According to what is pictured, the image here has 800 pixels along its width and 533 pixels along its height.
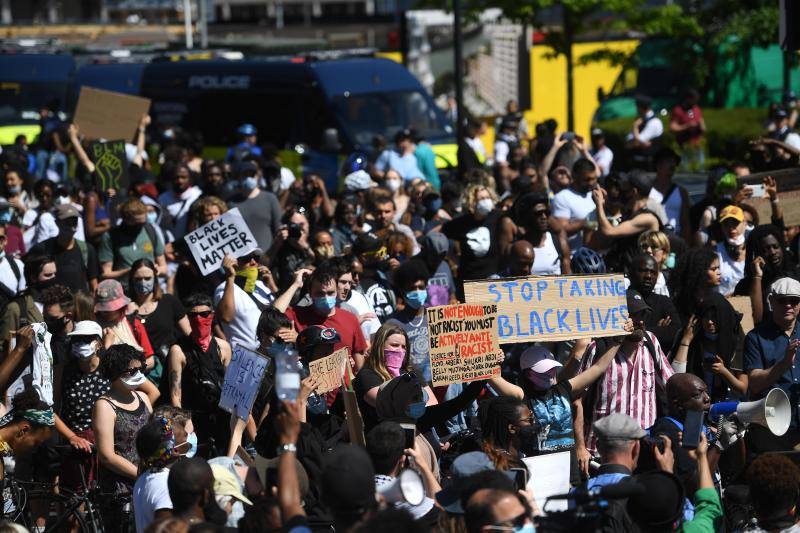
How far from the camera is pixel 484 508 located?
4609 millimetres

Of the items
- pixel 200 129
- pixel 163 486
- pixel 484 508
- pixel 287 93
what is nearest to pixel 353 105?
pixel 287 93

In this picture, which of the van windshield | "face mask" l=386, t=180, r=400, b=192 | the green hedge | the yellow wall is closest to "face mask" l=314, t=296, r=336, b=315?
"face mask" l=386, t=180, r=400, b=192

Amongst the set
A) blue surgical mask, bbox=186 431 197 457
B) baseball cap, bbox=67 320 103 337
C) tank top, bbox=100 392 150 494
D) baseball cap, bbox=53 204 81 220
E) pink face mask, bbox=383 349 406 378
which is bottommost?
tank top, bbox=100 392 150 494

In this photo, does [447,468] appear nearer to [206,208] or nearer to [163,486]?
[163,486]

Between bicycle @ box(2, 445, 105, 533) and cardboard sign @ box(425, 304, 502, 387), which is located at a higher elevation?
cardboard sign @ box(425, 304, 502, 387)

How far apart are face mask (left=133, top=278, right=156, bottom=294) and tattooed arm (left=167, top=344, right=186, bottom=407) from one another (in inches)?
56.0

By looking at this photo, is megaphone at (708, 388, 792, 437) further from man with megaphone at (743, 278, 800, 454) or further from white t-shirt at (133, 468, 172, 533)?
white t-shirt at (133, 468, 172, 533)

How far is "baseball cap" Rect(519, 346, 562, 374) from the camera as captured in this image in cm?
687

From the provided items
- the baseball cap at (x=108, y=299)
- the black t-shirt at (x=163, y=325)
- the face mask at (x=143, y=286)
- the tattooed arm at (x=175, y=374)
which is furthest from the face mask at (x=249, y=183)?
the tattooed arm at (x=175, y=374)

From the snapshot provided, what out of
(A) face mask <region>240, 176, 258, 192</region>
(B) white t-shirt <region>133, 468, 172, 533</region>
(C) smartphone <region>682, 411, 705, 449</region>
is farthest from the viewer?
(A) face mask <region>240, 176, 258, 192</region>

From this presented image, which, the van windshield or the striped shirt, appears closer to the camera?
the striped shirt

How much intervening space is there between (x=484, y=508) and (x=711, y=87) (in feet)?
68.9

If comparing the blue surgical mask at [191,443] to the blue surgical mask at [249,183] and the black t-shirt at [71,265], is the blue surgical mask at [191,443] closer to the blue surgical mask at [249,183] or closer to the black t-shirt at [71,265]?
the black t-shirt at [71,265]

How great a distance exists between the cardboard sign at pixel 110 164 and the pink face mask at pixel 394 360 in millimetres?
6115
